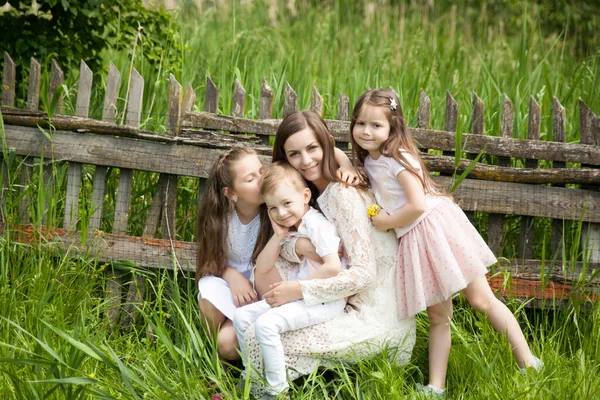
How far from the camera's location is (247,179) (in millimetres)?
3242

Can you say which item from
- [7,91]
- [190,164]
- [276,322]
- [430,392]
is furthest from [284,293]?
[7,91]

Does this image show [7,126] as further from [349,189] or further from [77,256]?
[349,189]

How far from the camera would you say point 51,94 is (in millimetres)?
3844

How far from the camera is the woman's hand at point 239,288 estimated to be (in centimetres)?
322

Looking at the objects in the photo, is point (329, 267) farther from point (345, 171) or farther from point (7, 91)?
point (7, 91)

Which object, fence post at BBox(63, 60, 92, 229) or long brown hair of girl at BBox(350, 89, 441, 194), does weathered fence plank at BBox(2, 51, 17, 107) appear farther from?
long brown hair of girl at BBox(350, 89, 441, 194)

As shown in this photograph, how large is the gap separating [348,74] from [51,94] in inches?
79.1

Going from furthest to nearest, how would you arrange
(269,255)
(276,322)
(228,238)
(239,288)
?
(228,238)
(239,288)
(269,255)
(276,322)

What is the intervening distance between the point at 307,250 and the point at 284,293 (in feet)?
0.68

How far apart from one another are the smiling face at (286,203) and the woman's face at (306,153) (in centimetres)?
9

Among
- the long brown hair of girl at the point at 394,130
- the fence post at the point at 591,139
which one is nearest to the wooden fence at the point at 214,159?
the fence post at the point at 591,139

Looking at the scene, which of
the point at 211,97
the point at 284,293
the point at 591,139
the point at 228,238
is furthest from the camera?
the point at 211,97

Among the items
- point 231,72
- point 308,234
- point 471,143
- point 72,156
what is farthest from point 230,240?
point 231,72

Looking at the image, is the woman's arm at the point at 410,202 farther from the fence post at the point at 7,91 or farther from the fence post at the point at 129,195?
the fence post at the point at 7,91
